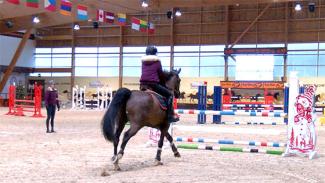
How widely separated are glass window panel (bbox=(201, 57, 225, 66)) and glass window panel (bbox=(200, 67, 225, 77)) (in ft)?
1.08

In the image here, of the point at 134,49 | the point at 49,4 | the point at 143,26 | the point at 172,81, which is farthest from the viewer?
the point at 134,49

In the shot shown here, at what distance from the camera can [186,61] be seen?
125ft

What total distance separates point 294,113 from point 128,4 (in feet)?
51.5

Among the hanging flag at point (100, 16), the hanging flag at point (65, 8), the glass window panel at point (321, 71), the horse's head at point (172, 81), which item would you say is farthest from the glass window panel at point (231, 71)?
the horse's head at point (172, 81)

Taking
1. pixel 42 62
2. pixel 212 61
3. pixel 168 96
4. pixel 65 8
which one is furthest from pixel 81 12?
pixel 42 62

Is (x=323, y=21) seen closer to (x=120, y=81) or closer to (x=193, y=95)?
(x=193, y=95)

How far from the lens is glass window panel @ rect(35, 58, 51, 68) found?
42.6 m

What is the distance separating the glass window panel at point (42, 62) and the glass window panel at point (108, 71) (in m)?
5.34

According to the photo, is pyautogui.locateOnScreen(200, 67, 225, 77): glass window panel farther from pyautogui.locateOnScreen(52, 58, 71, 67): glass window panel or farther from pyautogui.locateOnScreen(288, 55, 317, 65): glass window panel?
pyautogui.locateOnScreen(52, 58, 71, 67): glass window panel

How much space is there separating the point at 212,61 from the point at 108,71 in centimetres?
927

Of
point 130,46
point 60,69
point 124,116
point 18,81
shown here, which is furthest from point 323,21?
point 124,116

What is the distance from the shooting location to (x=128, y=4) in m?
23.0

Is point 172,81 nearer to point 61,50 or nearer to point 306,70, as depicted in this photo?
point 306,70

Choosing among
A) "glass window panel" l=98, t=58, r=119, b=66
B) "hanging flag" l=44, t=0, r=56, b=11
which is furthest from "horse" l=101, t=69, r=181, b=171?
"glass window panel" l=98, t=58, r=119, b=66
